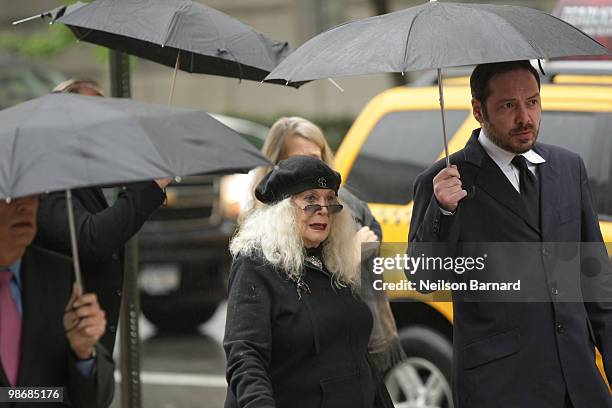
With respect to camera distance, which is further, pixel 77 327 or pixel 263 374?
pixel 263 374

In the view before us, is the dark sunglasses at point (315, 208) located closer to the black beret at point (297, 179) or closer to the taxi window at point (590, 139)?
the black beret at point (297, 179)

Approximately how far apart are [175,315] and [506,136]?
763cm

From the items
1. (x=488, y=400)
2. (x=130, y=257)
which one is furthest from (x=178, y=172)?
(x=130, y=257)

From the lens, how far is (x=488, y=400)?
4.52m

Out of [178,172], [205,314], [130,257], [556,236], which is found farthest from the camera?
[205,314]

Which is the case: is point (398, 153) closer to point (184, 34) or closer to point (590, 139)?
point (590, 139)

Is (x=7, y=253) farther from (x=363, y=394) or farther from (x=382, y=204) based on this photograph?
(x=382, y=204)

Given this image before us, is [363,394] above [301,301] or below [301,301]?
below

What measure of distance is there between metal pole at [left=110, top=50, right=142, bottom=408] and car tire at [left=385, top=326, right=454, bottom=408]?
146 cm

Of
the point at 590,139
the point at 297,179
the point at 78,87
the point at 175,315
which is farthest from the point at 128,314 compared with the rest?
the point at 175,315

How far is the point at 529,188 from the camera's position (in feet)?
15.2

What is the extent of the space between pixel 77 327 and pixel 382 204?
3.37 m

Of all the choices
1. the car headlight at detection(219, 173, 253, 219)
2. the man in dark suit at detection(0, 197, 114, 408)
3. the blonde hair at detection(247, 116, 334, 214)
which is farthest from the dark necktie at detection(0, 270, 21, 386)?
the car headlight at detection(219, 173, 253, 219)

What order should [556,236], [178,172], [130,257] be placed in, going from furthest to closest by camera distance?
[130,257]
[556,236]
[178,172]
